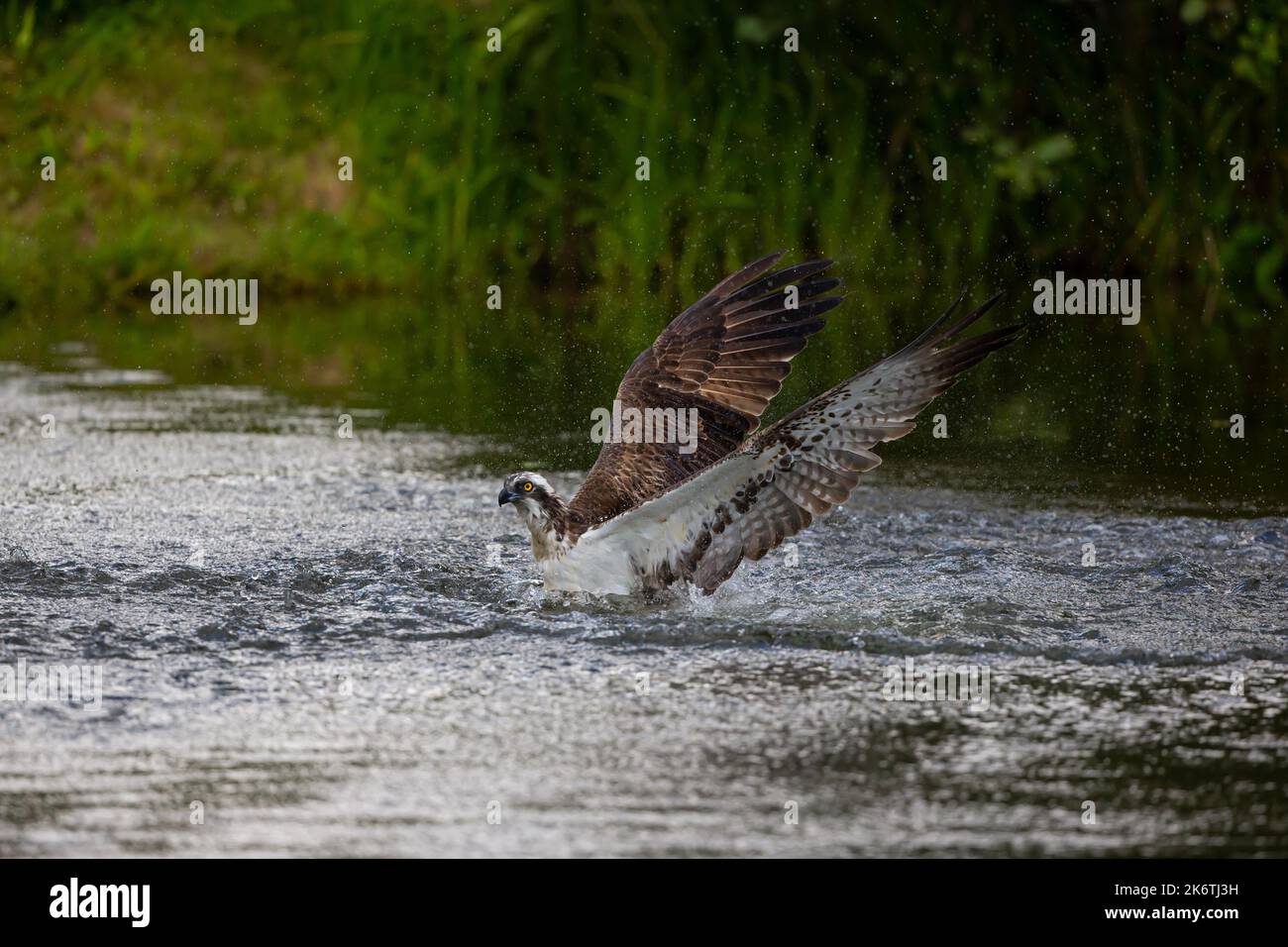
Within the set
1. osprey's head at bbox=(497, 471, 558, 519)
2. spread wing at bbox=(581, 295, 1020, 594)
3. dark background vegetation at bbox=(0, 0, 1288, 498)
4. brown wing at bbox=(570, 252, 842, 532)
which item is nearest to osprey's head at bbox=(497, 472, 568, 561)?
osprey's head at bbox=(497, 471, 558, 519)

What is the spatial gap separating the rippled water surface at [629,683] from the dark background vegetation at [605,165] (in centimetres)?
499

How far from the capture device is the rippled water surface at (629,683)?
3848mm

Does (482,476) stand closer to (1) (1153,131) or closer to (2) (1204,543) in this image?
(2) (1204,543)

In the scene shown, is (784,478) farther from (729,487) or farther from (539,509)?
(539,509)

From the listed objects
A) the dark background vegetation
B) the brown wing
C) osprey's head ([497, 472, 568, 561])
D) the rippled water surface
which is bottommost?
the rippled water surface

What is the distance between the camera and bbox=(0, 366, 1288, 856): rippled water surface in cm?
385

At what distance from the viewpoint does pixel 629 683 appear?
4.87 metres

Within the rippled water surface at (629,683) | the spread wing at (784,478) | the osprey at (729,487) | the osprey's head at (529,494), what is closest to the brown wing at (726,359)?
the osprey at (729,487)

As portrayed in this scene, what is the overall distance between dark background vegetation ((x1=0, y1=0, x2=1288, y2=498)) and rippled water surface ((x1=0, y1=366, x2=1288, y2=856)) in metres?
4.99

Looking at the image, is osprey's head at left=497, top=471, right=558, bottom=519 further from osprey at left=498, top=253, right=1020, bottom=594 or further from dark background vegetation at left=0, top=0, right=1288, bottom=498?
dark background vegetation at left=0, top=0, right=1288, bottom=498

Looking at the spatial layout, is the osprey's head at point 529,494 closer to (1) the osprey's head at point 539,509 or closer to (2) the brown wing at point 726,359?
(1) the osprey's head at point 539,509

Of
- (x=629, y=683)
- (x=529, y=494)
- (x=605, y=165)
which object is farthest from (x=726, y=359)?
(x=605, y=165)

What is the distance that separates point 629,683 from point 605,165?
967cm

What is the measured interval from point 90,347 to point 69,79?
3.45m
